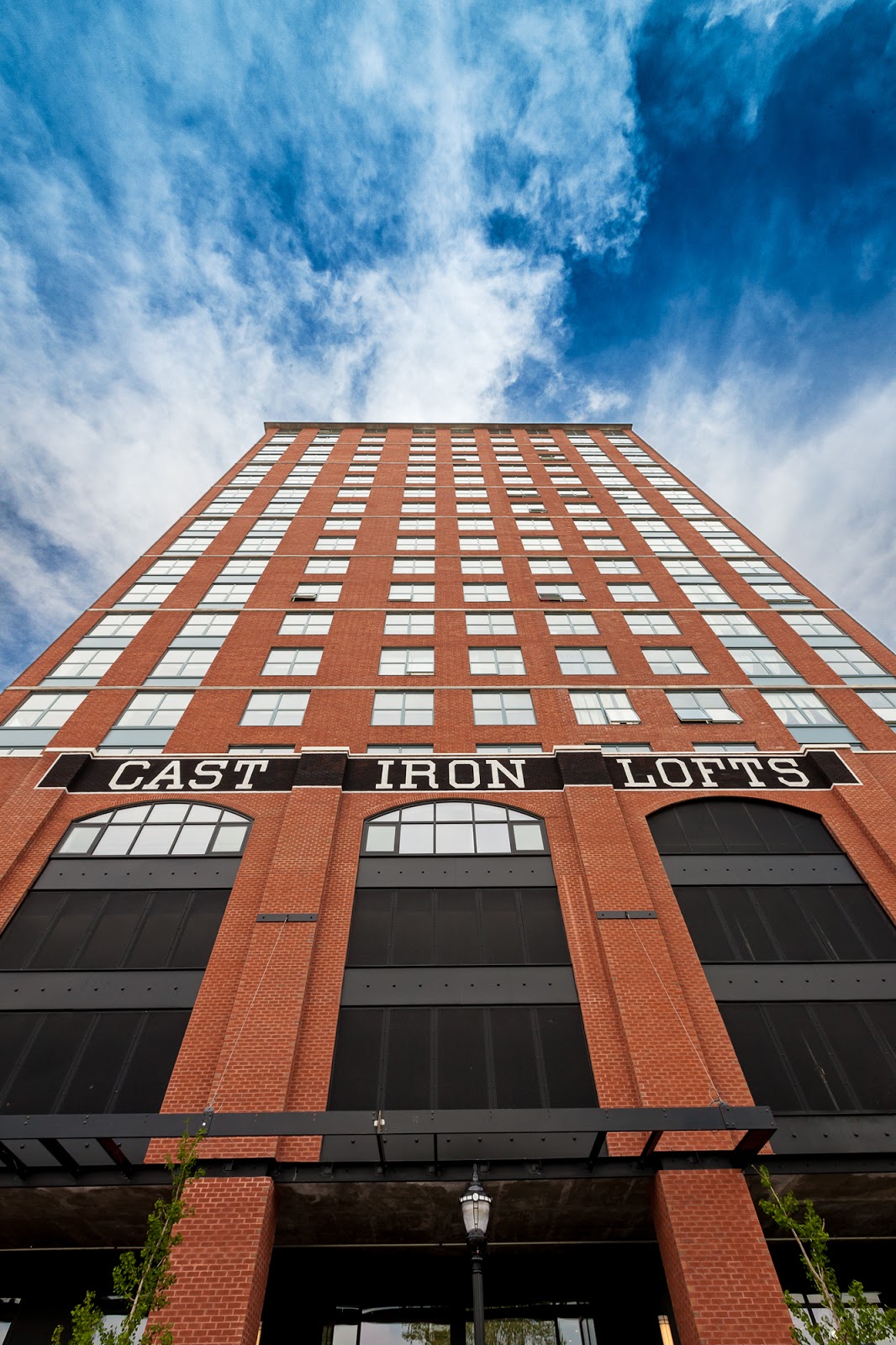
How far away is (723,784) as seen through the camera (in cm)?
2006

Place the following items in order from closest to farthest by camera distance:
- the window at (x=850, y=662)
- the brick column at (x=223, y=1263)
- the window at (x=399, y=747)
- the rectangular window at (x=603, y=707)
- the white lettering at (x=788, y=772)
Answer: the brick column at (x=223, y=1263)
the white lettering at (x=788, y=772)
the window at (x=399, y=747)
the rectangular window at (x=603, y=707)
the window at (x=850, y=662)

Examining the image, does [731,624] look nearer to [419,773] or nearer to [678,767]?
[678,767]

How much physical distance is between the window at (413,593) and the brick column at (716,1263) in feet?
75.8

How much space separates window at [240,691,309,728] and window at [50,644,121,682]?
21.4 feet

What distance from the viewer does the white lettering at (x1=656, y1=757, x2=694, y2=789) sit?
1998 cm

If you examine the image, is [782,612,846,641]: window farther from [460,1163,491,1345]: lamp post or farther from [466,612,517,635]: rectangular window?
[460,1163,491,1345]: lamp post

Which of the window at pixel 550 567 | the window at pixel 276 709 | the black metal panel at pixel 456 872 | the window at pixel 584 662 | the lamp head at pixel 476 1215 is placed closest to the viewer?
the lamp head at pixel 476 1215

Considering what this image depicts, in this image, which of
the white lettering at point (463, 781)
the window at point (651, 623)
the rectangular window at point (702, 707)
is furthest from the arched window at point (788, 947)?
the window at point (651, 623)

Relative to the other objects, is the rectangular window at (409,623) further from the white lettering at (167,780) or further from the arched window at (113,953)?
the arched window at (113,953)

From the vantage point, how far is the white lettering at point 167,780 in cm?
1969

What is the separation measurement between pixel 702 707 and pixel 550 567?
1199 centimetres

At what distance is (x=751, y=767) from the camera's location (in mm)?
20578

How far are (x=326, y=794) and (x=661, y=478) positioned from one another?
35814 millimetres

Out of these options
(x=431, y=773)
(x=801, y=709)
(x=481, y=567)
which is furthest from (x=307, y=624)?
(x=801, y=709)
